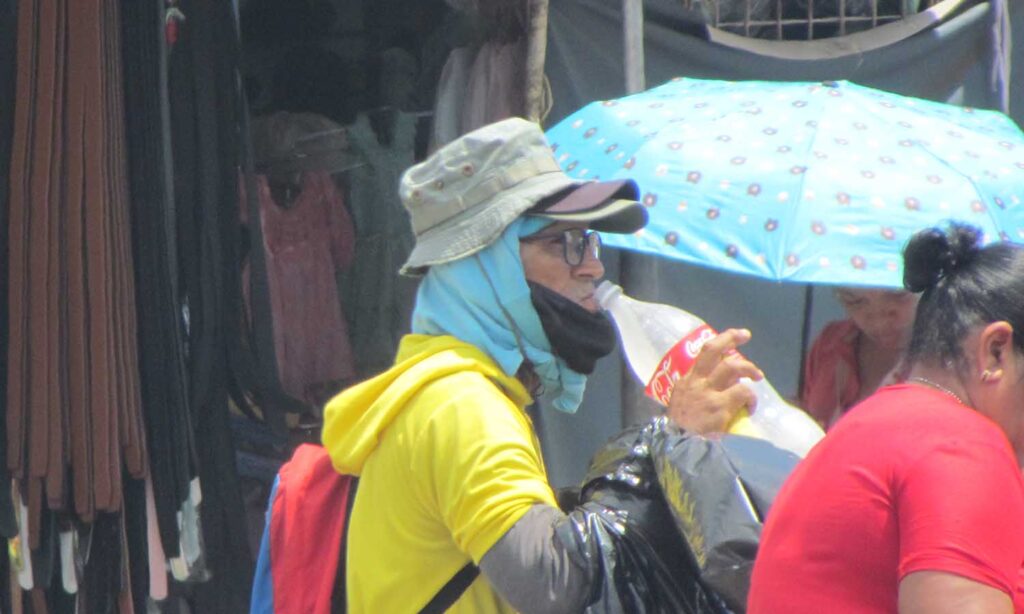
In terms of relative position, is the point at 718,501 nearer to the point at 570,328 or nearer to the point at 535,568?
the point at 535,568

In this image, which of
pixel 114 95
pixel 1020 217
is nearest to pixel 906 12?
pixel 1020 217

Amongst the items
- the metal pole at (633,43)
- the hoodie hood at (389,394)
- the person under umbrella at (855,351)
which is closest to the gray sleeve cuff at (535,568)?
the hoodie hood at (389,394)

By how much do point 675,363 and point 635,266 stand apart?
168 centimetres

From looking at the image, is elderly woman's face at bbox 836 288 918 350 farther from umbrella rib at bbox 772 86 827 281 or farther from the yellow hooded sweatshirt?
the yellow hooded sweatshirt

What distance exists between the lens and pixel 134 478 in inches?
156

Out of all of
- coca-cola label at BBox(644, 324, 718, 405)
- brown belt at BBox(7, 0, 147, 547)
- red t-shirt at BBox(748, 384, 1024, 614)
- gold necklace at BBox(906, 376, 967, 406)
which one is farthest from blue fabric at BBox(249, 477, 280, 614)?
brown belt at BBox(7, 0, 147, 547)

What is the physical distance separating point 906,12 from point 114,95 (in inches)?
99.4

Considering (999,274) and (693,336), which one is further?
(693,336)

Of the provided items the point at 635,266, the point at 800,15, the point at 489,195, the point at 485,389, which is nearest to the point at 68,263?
the point at 635,266

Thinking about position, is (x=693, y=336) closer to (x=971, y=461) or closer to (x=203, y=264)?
(x=971, y=461)

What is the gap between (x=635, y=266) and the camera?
432 cm

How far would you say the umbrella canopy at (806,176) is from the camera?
10.8ft

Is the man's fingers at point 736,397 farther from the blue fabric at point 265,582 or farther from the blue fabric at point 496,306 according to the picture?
the blue fabric at point 265,582

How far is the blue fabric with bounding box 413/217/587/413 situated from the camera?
2.37 metres
